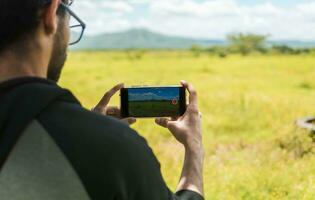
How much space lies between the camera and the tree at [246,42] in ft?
320

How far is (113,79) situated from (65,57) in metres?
32.1

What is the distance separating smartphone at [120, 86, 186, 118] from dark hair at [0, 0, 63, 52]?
1.11 m

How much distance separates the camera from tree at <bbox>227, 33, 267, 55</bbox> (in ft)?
320

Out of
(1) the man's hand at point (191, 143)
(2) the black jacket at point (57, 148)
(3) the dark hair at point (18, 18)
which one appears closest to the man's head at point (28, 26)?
(3) the dark hair at point (18, 18)

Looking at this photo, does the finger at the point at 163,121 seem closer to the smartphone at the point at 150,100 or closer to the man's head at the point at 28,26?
the smartphone at the point at 150,100

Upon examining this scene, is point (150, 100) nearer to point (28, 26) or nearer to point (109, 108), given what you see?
point (109, 108)

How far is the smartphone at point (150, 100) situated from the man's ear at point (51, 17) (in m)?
1.05

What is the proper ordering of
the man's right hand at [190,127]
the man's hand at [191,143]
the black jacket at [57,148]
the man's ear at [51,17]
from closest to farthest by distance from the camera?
the black jacket at [57,148] → the man's ear at [51,17] → the man's hand at [191,143] → the man's right hand at [190,127]

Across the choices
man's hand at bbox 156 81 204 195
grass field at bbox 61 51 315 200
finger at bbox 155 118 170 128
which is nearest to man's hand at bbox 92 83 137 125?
finger at bbox 155 118 170 128

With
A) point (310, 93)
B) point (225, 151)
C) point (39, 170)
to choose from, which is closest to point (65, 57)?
point (39, 170)

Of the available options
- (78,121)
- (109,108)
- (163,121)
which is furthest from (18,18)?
(109,108)

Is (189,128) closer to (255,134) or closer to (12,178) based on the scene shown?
(12,178)

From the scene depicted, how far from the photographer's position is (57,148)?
1716mm

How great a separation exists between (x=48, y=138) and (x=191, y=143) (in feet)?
2.38
